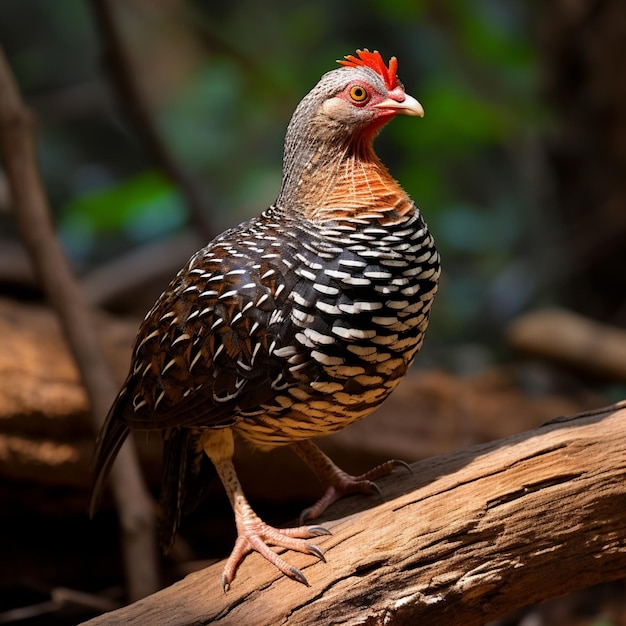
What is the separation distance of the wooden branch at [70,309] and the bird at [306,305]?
1.32 meters

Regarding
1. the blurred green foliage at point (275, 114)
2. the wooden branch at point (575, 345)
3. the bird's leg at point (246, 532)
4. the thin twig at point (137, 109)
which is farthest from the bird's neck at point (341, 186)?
the blurred green foliage at point (275, 114)

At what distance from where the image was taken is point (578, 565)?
2.47 meters

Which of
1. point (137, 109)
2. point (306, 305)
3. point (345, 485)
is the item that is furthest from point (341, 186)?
point (137, 109)

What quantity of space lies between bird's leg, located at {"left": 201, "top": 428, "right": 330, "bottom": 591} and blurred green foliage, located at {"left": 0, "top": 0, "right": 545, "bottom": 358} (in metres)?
4.03

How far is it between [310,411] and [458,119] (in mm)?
4835

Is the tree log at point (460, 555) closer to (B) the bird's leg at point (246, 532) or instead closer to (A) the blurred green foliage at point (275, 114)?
(B) the bird's leg at point (246, 532)

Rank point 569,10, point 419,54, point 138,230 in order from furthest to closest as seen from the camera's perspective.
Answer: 1. point 419,54
2. point 138,230
3. point 569,10

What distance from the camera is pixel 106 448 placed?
291 centimetres

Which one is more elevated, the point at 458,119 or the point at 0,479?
the point at 458,119

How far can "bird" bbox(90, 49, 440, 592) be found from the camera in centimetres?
233

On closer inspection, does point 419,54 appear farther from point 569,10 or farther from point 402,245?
point 402,245

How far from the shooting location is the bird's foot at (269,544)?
246 cm

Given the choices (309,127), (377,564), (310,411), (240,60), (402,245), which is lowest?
(377,564)

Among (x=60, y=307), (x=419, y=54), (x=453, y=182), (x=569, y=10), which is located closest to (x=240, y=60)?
(x=419, y=54)
